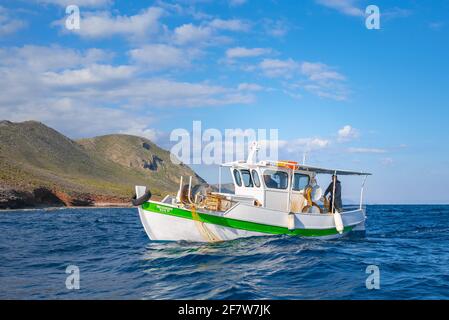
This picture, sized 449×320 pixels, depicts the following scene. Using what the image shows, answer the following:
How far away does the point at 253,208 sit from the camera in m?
20.2

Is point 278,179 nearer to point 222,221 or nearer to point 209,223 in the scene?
point 222,221

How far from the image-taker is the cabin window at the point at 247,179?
2276 cm

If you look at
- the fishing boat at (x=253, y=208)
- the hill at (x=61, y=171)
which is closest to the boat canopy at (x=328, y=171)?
the fishing boat at (x=253, y=208)

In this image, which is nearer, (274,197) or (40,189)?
(274,197)

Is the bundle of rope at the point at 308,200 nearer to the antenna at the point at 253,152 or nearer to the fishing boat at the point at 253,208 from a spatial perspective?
the fishing boat at the point at 253,208

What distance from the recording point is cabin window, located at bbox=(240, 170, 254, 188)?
74.7 feet

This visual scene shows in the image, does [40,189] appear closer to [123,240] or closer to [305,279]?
[123,240]

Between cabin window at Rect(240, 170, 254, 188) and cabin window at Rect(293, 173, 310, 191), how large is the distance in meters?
2.38

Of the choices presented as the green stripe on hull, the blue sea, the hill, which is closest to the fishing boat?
the green stripe on hull
